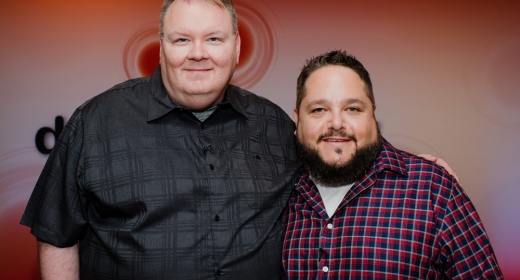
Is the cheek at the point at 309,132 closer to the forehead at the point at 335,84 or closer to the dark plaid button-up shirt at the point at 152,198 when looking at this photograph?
the forehead at the point at 335,84

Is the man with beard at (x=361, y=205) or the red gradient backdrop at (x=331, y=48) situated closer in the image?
the man with beard at (x=361, y=205)

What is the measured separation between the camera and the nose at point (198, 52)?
178 cm

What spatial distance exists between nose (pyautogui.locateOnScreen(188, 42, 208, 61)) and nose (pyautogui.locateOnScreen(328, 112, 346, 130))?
545 mm

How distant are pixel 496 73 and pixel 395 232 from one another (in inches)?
79.3

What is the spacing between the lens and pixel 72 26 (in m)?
3.05

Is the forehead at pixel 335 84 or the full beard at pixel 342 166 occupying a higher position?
the forehead at pixel 335 84

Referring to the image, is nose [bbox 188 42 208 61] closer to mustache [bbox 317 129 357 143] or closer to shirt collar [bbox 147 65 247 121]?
shirt collar [bbox 147 65 247 121]

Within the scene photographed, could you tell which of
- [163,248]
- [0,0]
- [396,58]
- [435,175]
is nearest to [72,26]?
[0,0]

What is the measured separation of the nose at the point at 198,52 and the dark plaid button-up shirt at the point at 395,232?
0.71 metres

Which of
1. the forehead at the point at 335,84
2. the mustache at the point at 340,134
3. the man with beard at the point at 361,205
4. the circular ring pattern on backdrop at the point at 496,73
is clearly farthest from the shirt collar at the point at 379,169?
the circular ring pattern on backdrop at the point at 496,73

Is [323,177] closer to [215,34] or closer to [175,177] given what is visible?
[175,177]

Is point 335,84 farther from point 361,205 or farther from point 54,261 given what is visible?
point 54,261

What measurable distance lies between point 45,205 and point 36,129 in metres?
1.46

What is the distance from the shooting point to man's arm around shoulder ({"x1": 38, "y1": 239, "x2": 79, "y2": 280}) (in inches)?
70.3
